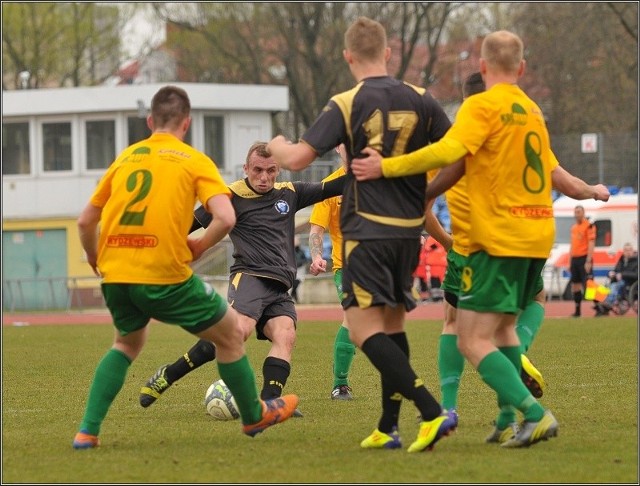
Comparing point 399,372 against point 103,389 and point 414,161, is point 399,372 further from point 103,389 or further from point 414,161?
point 103,389

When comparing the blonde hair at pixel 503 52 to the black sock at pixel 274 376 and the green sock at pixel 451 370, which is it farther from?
the black sock at pixel 274 376

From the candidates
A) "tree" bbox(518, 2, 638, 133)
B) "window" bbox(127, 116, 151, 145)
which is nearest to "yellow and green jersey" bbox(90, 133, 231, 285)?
"window" bbox(127, 116, 151, 145)

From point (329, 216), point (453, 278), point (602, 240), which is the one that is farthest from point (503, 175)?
point (602, 240)

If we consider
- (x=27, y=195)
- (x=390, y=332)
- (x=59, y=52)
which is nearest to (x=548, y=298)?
(x=27, y=195)

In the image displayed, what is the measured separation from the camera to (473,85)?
795 cm

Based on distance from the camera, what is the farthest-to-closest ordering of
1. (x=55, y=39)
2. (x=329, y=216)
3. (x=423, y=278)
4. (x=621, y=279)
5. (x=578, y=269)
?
1. (x=55, y=39)
2. (x=423, y=278)
3. (x=621, y=279)
4. (x=578, y=269)
5. (x=329, y=216)

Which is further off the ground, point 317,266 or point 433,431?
point 317,266

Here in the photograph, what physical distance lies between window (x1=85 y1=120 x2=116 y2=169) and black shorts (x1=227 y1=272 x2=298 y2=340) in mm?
32530

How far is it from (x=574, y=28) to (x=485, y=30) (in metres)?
4.41

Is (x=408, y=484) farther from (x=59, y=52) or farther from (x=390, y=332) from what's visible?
(x=59, y=52)

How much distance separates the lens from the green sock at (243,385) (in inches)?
287

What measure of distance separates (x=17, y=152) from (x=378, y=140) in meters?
36.0

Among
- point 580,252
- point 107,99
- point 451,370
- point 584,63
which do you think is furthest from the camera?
point 584,63

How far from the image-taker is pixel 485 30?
49.9 metres
